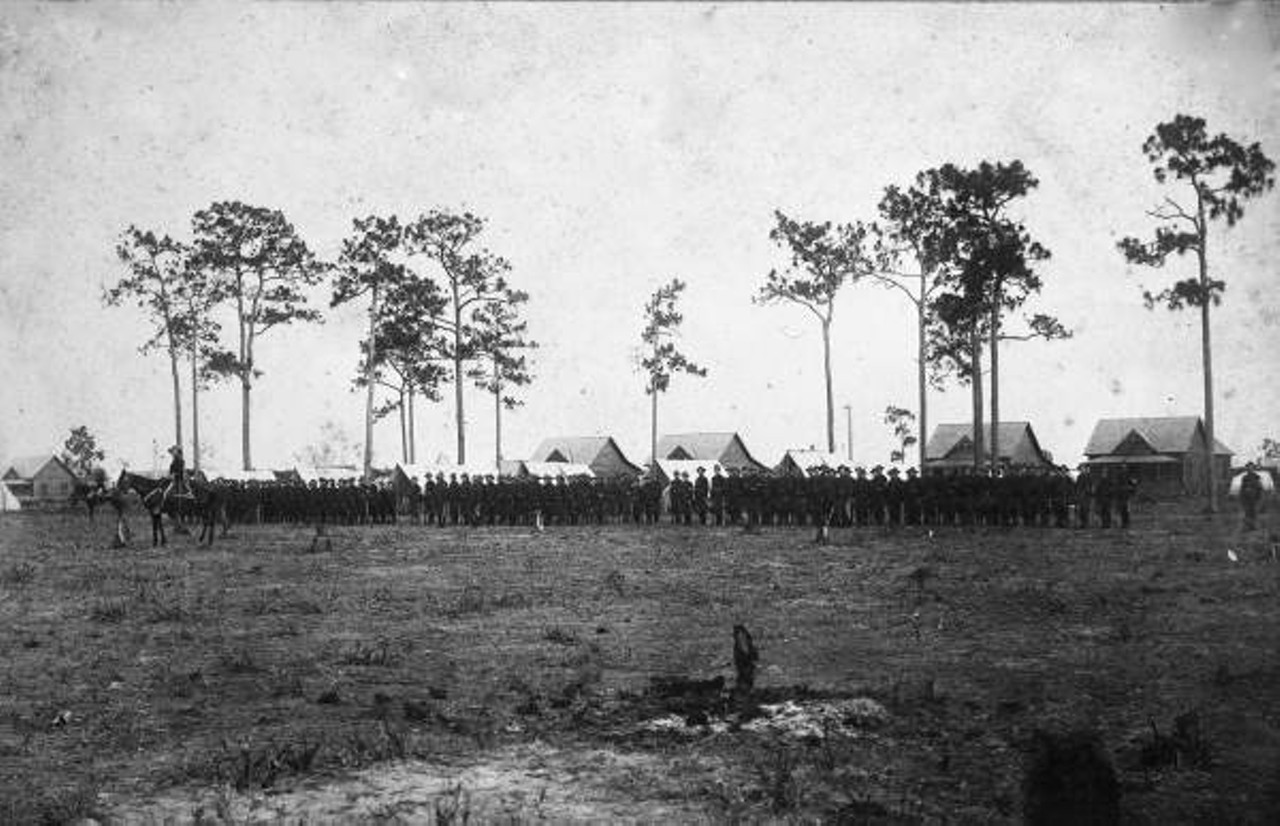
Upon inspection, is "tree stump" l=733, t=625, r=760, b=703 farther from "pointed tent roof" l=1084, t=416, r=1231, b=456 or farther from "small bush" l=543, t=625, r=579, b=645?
"pointed tent roof" l=1084, t=416, r=1231, b=456

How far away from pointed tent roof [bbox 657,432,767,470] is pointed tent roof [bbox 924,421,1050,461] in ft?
35.1

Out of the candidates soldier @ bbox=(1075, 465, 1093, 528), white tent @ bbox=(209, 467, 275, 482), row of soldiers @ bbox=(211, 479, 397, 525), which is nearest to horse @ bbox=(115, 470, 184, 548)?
row of soldiers @ bbox=(211, 479, 397, 525)

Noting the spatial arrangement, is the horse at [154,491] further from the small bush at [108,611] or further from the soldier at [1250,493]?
the soldier at [1250,493]

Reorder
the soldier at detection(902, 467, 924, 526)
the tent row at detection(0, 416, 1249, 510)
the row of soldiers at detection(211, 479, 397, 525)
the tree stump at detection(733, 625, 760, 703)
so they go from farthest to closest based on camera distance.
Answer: the tent row at detection(0, 416, 1249, 510), the row of soldiers at detection(211, 479, 397, 525), the soldier at detection(902, 467, 924, 526), the tree stump at detection(733, 625, 760, 703)

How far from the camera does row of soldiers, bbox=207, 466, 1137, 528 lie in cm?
2502

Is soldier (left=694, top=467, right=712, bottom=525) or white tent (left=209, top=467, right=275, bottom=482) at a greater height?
white tent (left=209, top=467, right=275, bottom=482)

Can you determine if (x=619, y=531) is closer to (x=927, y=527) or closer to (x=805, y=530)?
(x=805, y=530)

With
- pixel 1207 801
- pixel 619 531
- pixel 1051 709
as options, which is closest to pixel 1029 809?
pixel 1207 801

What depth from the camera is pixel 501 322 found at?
4584cm

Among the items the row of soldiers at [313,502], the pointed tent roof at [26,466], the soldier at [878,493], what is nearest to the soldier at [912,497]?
the soldier at [878,493]

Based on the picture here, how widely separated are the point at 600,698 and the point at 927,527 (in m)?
17.5

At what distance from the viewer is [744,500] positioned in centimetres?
2802

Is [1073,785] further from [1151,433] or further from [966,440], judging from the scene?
[966,440]

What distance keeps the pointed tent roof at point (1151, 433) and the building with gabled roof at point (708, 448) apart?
18.6 metres
